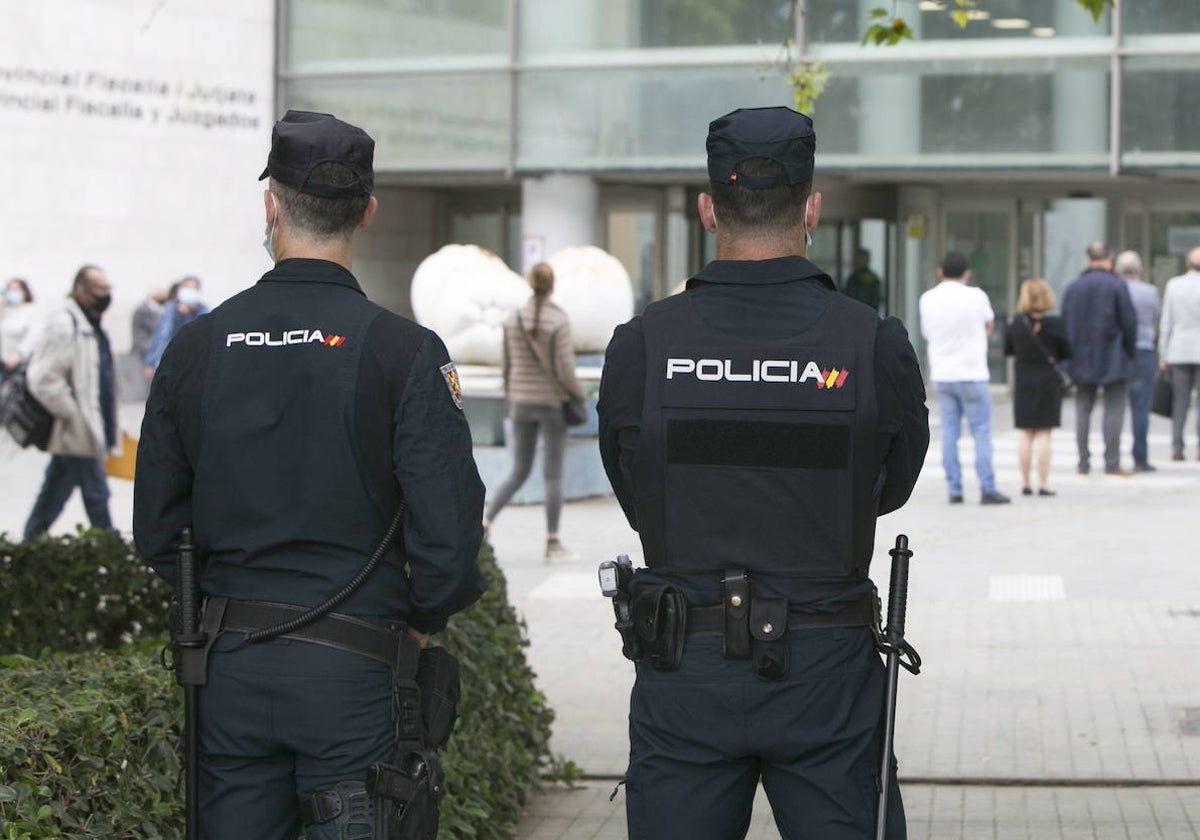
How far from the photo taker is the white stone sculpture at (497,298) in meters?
14.5

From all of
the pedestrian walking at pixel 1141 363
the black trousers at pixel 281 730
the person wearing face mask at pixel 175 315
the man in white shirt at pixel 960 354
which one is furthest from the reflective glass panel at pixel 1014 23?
the black trousers at pixel 281 730

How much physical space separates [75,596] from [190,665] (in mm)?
2911

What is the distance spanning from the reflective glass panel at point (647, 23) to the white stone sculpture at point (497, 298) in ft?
31.7

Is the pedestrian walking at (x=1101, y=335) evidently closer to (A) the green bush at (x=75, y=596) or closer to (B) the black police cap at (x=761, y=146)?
(A) the green bush at (x=75, y=596)

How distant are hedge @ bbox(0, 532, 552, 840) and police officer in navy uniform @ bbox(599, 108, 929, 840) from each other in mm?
1117

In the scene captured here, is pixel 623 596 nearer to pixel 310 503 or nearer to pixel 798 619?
pixel 798 619

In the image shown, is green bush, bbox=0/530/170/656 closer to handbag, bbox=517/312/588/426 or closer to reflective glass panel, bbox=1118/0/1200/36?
handbag, bbox=517/312/588/426

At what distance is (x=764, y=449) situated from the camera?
3.39 metres

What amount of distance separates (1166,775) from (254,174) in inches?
860

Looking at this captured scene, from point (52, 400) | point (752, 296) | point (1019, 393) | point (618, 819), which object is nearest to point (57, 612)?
point (618, 819)

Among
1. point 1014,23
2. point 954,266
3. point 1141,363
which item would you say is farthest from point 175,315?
point 1014,23

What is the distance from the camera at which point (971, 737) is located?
7047mm

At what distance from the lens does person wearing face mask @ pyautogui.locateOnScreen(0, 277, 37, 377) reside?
68.4 feet

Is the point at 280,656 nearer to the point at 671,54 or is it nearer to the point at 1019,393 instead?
the point at 1019,393
